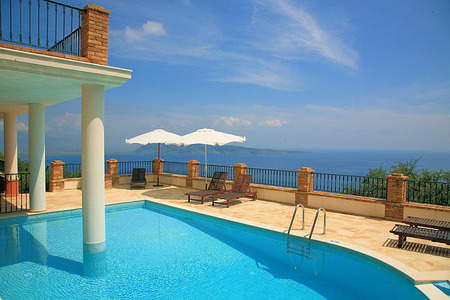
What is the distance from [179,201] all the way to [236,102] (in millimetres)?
81605

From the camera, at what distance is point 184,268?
6.00 meters

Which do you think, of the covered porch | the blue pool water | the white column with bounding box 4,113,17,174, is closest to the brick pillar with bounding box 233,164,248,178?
the blue pool water

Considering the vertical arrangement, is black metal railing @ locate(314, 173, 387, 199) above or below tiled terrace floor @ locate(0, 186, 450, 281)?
above

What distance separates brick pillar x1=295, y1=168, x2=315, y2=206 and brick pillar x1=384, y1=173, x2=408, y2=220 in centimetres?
266

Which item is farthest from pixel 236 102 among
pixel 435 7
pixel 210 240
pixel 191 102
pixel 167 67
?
pixel 210 240

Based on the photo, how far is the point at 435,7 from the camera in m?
12.3

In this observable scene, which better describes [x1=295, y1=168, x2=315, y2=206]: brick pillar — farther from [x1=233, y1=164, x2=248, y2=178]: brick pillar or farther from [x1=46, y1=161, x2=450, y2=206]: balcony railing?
[x1=233, y1=164, x2=248, y2=178]: brick pillar

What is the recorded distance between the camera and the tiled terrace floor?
5.71 m

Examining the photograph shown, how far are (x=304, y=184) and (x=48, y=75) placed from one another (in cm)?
884

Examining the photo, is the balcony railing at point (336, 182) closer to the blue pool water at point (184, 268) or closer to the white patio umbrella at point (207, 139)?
the white patio umbrella at point (207, 139)

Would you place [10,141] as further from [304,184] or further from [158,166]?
[304,184]

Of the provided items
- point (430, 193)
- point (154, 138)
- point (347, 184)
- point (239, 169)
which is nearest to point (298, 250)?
point (430, 193)

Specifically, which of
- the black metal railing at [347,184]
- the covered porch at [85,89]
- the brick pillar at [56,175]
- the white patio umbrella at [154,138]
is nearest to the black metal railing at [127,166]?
the white patio umbrella at [154,138]

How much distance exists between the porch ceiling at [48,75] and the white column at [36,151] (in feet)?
5.96
